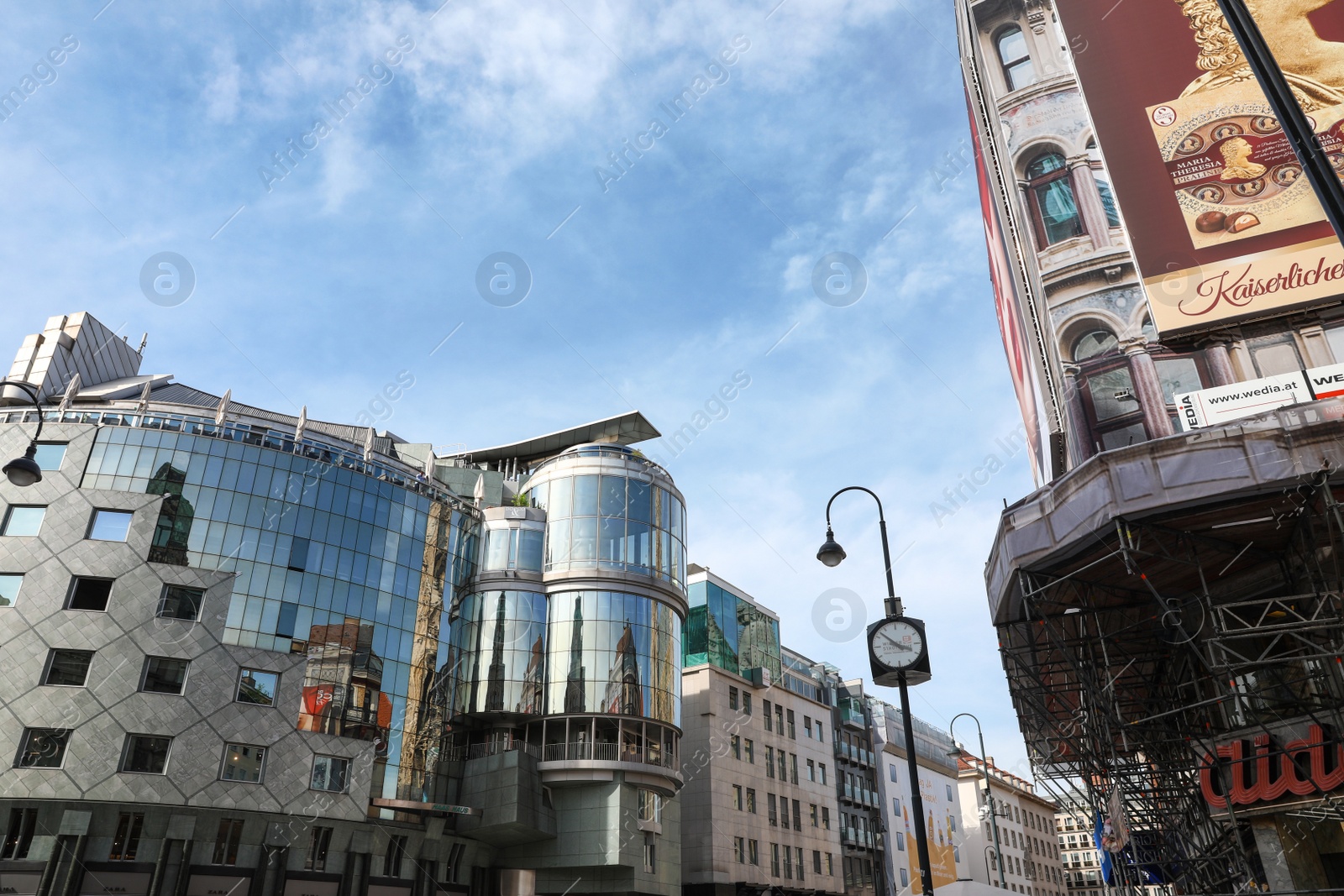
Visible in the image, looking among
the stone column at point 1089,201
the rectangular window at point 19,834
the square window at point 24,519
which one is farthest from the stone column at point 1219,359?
the square window at point 24,519

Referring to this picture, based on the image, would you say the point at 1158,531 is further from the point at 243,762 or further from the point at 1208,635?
the point at 243,762

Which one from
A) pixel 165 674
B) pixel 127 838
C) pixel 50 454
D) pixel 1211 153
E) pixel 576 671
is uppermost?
pixel 1211 153

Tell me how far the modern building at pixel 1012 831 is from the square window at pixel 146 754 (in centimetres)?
6984

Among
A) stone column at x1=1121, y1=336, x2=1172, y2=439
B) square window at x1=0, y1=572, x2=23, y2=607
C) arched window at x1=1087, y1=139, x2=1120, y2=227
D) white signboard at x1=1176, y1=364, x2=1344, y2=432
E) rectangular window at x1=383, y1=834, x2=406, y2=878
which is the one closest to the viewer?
white signboard at x1=1176, y1=364, x2=1344, y2=432

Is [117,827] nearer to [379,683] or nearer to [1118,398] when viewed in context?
[379,683]

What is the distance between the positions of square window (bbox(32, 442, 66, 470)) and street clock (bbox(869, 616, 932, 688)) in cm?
4028

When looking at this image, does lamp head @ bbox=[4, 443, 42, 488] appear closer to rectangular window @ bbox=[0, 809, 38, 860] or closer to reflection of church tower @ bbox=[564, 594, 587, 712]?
rectangular window @ bbox=[0, 809, 38, 860]

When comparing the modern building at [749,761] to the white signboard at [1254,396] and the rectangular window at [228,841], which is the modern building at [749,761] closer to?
the rectangular window at [228,841]

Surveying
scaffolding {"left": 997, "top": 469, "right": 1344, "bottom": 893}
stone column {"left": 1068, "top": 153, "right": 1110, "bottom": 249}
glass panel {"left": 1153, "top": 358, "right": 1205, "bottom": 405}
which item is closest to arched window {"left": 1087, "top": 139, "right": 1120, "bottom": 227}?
stone column {"left": 1068, "top": 153, "right": 1110, "bottom": 249}

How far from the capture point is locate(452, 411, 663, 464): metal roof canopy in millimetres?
58875

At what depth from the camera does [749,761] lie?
193 feet

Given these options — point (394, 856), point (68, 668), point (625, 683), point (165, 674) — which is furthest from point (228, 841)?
point (625, 683)

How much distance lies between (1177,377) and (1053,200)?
25.6 ft

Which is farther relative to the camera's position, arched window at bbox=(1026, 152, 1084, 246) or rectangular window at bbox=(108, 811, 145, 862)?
rectangular window at bbox=(108, 811, 145, 862)
